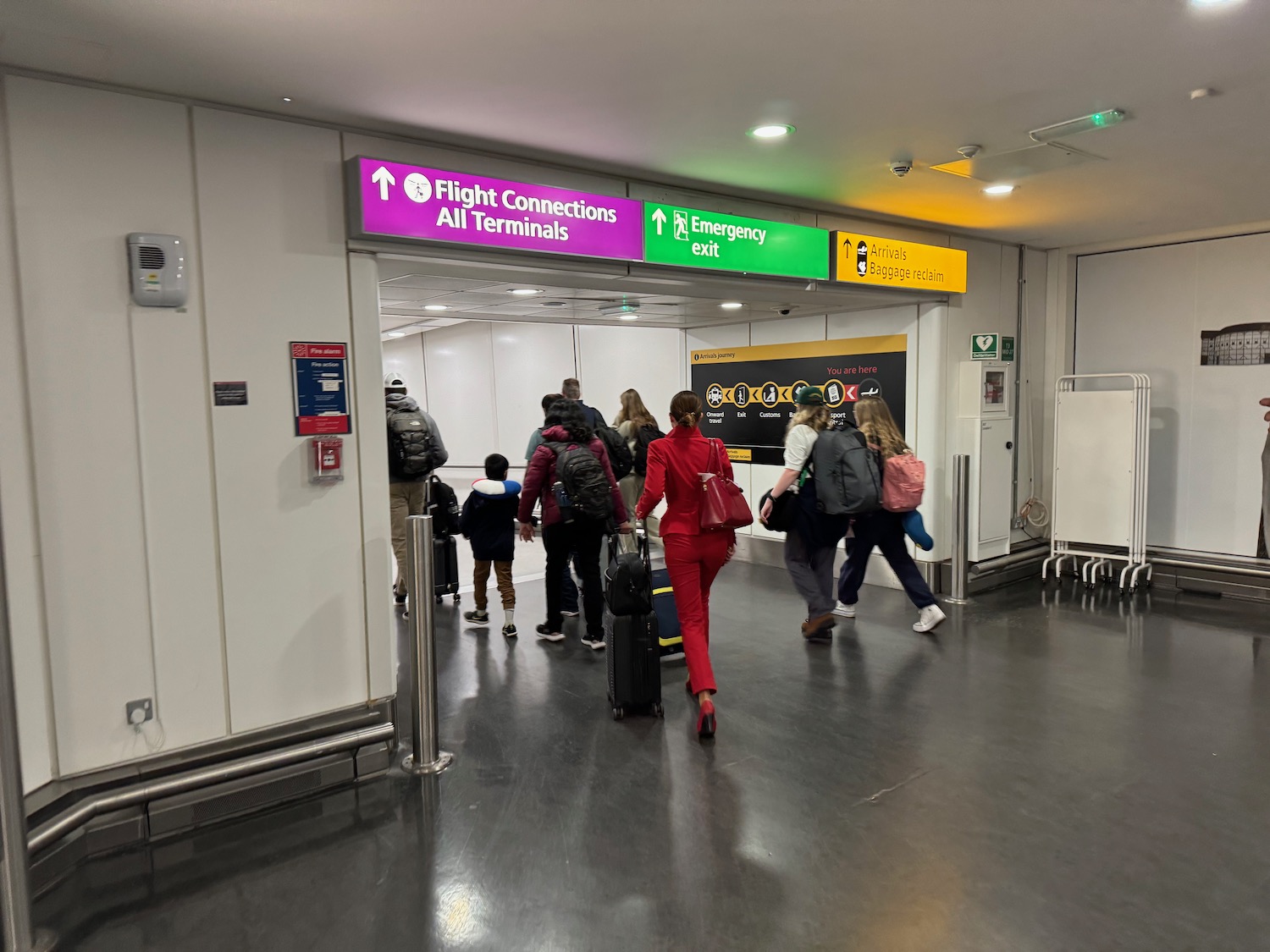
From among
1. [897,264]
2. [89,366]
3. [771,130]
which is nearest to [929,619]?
[897,264]

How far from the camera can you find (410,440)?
5852mm

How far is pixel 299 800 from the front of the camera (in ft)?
11.7

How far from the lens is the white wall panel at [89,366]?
9.85 feet

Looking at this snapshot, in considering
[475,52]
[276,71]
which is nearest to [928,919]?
[475,52]

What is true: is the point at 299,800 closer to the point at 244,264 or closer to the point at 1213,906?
the point at 244,264

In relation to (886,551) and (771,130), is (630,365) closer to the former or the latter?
(886,551)

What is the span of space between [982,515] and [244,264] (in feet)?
20.1

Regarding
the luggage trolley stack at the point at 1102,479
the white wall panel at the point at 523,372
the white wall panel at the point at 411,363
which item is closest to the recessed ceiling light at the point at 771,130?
the luggage trolley stack at the point at 1102,479

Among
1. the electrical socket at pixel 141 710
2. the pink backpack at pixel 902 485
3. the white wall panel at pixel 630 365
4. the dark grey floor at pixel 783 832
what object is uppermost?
the white wall panel at pixel 630 365

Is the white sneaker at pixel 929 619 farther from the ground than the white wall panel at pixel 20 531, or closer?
closer

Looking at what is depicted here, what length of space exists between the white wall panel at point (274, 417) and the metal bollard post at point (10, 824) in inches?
42.2

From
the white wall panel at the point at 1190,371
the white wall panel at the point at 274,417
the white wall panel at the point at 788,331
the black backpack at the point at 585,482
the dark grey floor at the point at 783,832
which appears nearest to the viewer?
the dark grey floor at the point at 783,832

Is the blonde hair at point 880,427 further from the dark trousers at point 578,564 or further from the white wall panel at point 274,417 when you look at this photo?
the white wall panel at point 274,417

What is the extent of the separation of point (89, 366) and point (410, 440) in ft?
9.15
